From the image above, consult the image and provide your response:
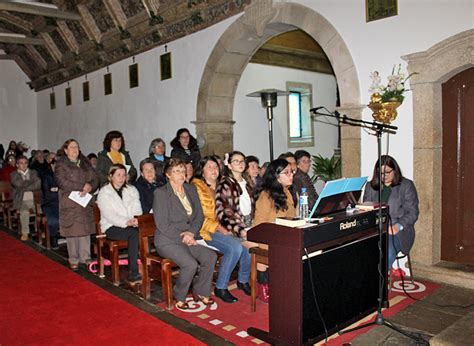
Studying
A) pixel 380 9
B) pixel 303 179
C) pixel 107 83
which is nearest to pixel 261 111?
pixel 107 83

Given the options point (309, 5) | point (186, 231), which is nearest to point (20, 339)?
point (186, 231)

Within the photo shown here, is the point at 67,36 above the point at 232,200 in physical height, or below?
above

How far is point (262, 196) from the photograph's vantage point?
3.87 m

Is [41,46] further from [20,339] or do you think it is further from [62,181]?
[20,339]

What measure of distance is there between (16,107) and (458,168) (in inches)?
519

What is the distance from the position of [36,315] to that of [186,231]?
58.2 inches

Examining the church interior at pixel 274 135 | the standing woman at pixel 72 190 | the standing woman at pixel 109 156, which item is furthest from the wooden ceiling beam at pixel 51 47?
the standing woman at pixel 72 190

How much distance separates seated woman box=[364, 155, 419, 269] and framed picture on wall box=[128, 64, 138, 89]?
5.87m

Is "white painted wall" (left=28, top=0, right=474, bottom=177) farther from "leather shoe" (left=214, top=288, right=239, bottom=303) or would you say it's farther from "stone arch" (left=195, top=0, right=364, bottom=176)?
"leather shoe" (left=214, top=288, right=239, bottom=303)

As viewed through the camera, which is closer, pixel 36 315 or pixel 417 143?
pixel 36 315

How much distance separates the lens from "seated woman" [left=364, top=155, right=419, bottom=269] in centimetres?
434

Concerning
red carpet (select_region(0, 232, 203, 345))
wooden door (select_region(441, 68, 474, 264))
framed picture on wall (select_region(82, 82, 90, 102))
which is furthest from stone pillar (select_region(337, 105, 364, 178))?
framed picture on wall (select_region(82, 82, 90, 102))

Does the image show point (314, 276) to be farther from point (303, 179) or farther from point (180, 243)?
point (303, 179)

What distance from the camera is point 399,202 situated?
174 inches
